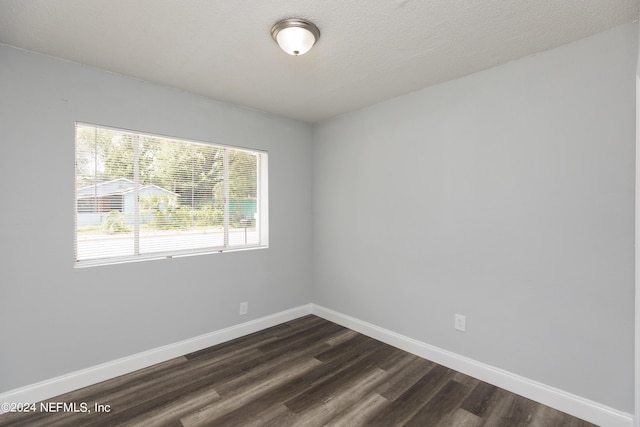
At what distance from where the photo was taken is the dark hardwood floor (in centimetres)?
197

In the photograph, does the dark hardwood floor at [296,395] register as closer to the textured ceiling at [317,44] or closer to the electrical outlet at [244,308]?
the electrical outlet at [244,308]

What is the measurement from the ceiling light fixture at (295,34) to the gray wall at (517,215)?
4.53ft

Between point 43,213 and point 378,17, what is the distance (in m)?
2.68

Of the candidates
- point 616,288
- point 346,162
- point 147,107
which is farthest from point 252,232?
point 616,288

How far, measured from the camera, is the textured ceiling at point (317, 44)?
1664mm

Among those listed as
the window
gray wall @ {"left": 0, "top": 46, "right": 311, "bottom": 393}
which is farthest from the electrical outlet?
the window

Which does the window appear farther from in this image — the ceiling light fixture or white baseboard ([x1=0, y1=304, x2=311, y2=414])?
the ceiling light fixture

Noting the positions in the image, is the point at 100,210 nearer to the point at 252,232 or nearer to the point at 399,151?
the point at 252,232

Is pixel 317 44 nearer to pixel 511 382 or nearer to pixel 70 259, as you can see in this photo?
pixel 70 259

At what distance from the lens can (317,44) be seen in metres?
2.03

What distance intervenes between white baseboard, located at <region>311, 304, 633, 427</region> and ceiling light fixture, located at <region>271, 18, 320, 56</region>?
273cm

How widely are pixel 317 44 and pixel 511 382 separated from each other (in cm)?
288

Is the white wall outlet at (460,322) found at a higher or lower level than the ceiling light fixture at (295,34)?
lower

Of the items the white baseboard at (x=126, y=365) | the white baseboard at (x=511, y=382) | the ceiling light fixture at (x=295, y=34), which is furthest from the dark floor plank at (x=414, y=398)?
the ceiling light fixture at (x=295, y=34)
